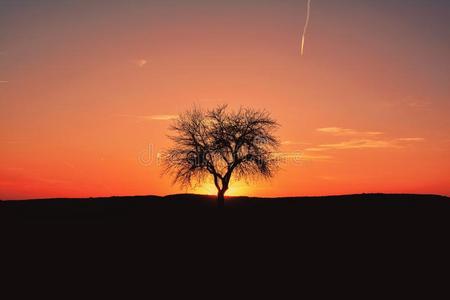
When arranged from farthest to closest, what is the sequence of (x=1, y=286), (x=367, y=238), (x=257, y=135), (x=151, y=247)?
(x=257, y=135)
(x=367, y=238)
(x=151, y=247)
(x=1, y=286)

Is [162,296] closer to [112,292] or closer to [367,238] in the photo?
[112,292]

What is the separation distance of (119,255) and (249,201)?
29754 millimetres

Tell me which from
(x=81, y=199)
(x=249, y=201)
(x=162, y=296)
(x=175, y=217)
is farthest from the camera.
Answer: (x=81, y=199)

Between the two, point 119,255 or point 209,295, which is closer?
point 209,295

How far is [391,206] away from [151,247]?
79.3 feet

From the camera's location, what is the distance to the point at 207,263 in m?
19.8

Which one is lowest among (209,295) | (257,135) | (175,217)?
(209,295)

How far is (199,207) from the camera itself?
43.8 meters

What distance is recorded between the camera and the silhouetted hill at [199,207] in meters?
36.7

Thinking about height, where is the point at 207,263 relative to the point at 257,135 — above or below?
below

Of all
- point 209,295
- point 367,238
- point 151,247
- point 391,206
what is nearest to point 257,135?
point 391,206

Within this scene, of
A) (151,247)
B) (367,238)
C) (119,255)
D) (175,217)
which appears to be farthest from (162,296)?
(175,217)

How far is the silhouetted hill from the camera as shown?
120ft

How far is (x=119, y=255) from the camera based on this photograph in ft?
69.7
